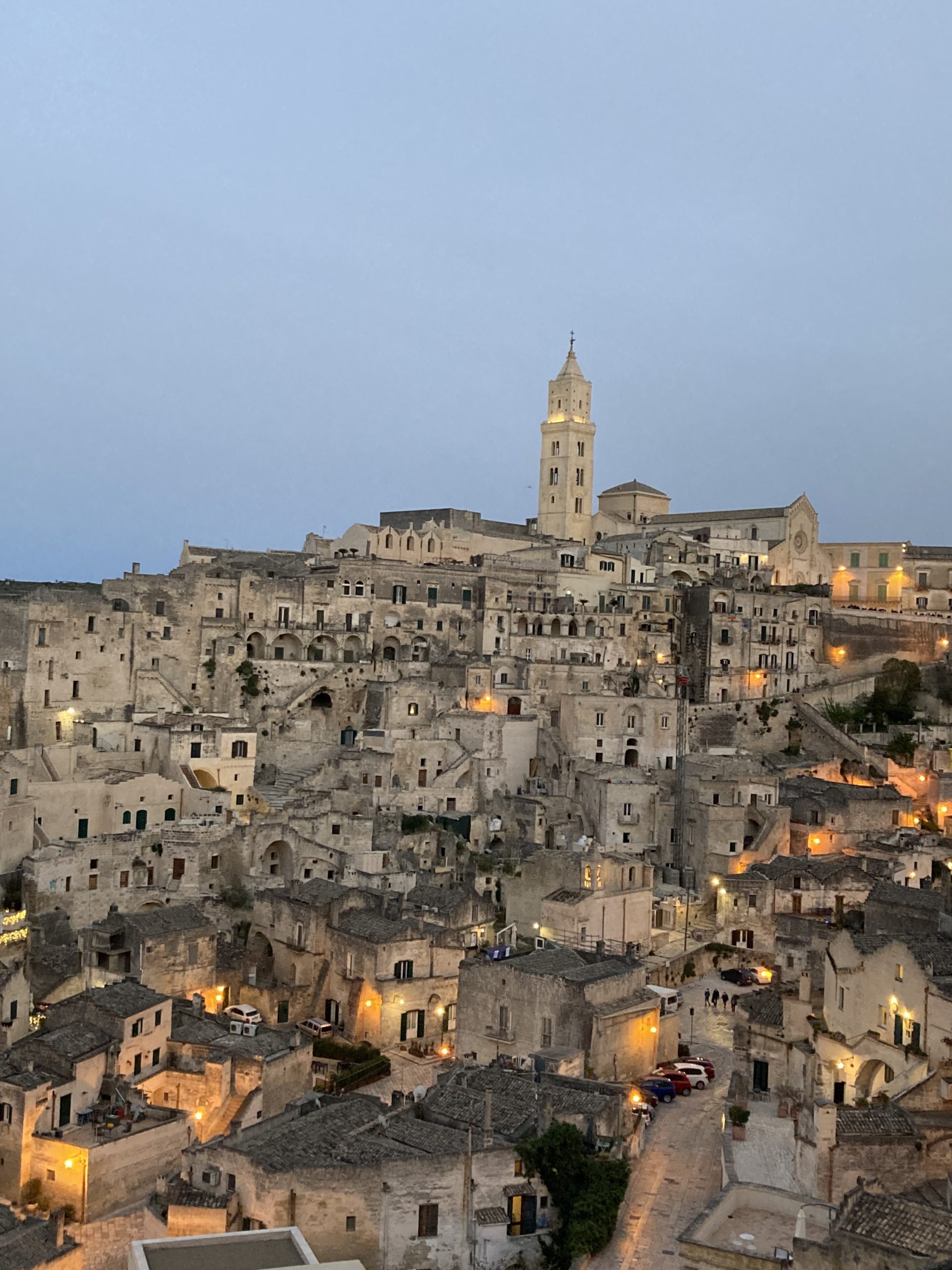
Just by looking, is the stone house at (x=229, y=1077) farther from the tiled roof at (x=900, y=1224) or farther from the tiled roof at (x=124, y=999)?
the tiled roof at (x=900, y=1224)

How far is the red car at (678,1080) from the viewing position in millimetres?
27406

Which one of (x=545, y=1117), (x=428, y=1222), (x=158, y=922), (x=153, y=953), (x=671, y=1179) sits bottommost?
(x=671, y=1179)

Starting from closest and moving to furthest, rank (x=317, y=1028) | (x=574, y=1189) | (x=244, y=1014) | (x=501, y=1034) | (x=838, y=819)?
(x=574, y=1189) < (x=501, y=1034) < (x=244, y=1014) < (x=317, y=1028) < (x=838, y=819)

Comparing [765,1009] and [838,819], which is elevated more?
[838,819]

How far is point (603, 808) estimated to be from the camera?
44031 mm

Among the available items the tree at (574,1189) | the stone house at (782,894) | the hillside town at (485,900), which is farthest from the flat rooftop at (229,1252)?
the stone house at (782,894)

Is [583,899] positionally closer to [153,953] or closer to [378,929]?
[378,929]

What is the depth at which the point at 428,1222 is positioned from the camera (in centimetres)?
2036

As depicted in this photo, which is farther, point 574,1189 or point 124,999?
point 124,999

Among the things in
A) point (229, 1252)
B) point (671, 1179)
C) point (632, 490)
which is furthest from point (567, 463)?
point (229, 1252)

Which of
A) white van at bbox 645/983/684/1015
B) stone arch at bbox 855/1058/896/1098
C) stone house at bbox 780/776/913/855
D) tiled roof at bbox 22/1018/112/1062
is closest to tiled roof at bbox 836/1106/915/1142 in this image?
stone arch at bbox 855/1058/896/1098

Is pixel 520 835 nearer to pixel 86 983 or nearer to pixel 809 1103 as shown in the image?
pixel 86 983

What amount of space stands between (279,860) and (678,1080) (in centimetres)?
1664

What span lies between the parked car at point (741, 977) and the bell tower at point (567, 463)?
39.1 m
